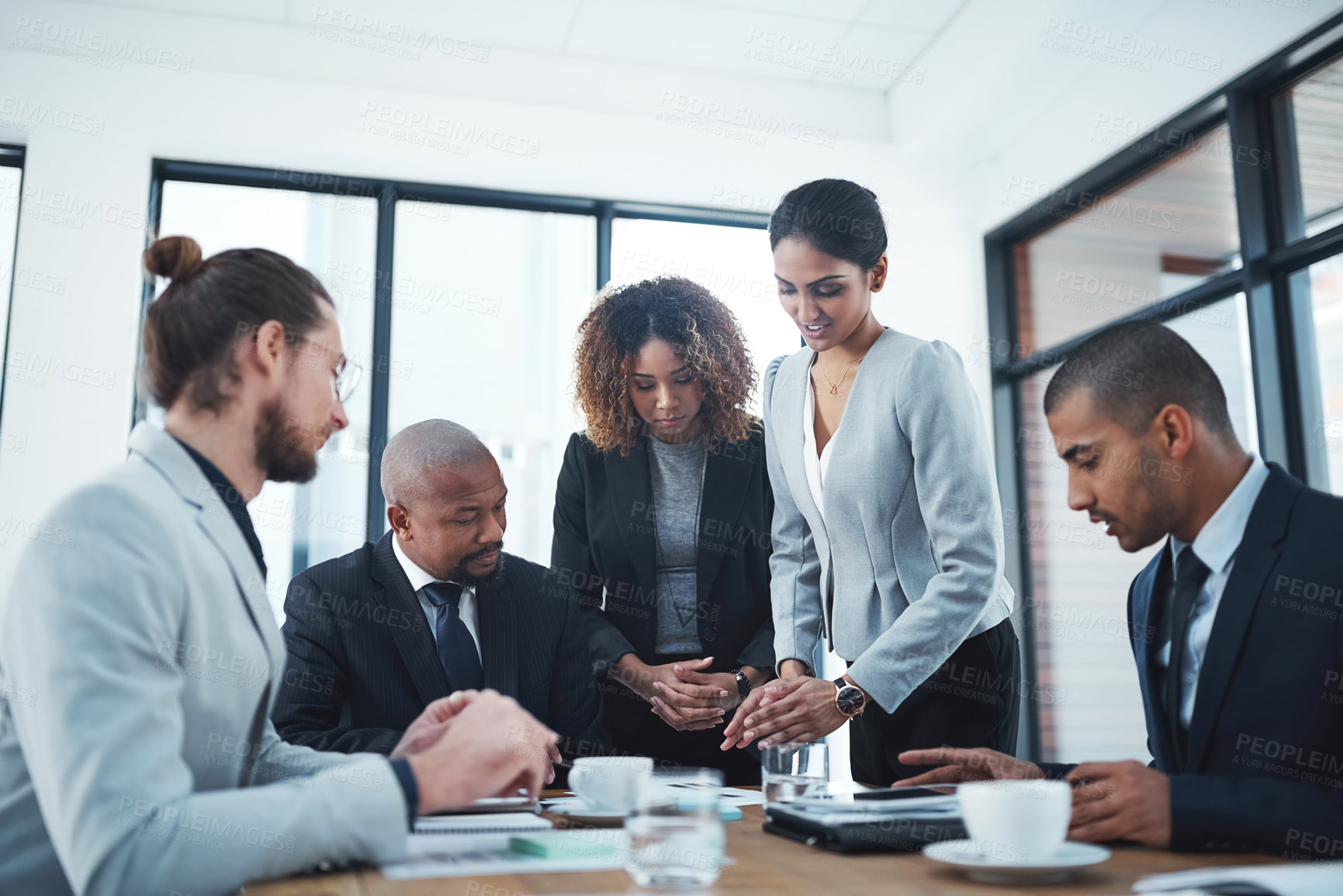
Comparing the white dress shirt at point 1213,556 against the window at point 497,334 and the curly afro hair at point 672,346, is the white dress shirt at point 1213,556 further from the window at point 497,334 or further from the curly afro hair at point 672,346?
the window at point 497,334

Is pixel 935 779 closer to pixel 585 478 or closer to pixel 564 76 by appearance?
pixel 585 478

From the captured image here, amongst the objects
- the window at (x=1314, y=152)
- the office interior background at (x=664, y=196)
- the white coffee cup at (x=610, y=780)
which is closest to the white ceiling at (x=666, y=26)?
the office interior background at (x=664, y=196)

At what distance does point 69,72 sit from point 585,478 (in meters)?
3.13

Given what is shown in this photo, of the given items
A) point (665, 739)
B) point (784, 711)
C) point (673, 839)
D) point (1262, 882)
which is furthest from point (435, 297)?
point (1262, 882)

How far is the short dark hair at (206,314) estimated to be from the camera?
4.56 feet

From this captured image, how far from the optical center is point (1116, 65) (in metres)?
4.48

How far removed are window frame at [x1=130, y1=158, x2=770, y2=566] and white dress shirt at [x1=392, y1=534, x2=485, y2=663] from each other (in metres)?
2.49

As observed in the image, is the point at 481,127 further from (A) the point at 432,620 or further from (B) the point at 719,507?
(A) the point at 432,620

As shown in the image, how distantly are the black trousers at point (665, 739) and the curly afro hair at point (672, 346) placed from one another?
0.58 metres

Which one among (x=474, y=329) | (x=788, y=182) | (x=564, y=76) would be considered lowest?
(x=474, y=329)

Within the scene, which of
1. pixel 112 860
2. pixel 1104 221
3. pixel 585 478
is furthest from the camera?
pixel 1104 221

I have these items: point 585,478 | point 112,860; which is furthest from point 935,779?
point 585,478

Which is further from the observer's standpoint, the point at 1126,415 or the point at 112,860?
the point at 1126,415

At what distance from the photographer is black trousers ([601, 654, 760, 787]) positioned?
2453 millimetres
